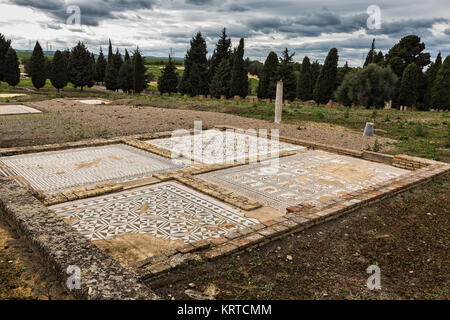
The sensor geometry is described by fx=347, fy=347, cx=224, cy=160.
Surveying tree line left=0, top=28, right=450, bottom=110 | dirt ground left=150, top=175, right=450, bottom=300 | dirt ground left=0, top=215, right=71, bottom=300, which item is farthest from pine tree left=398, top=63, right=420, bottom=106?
dirt ground left=0, top=215, right=71, bottom=300

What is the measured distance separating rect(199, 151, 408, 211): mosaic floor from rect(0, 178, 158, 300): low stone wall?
290cm

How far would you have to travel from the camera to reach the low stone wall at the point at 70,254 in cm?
281

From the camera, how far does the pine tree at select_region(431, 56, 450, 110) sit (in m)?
26.6

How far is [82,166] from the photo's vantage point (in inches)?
289

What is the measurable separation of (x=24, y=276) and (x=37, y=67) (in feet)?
110

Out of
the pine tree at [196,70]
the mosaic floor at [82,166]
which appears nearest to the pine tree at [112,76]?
the pine tree at [196,70]

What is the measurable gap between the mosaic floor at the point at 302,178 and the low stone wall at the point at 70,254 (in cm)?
290

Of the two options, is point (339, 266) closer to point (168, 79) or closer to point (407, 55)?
point (407, 55)

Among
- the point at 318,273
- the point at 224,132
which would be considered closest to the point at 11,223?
the point at 318,273

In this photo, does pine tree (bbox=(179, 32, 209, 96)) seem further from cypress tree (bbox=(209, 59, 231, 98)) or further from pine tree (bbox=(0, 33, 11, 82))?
pine tree (bbox=(0, 33, 11, 82))

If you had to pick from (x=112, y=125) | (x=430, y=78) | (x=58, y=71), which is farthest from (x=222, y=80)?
(x=112, y=125)
